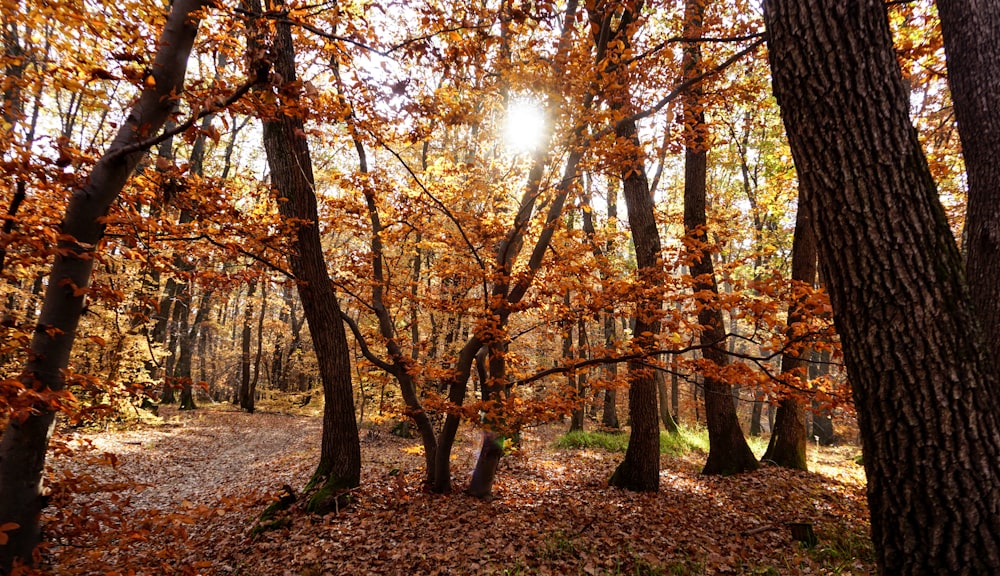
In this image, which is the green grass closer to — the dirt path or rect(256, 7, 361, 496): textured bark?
the dirt path

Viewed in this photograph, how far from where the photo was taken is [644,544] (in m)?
5.55

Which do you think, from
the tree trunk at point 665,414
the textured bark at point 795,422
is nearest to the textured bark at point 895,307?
the textured bark at point 795,422

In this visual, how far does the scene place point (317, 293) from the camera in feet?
21.6

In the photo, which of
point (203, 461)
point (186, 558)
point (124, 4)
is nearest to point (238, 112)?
point (124, 4)

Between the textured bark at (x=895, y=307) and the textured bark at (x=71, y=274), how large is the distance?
4324 millimetres

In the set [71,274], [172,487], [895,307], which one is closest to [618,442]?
[172,487]

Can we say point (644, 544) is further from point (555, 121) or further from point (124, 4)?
point (124, 4)

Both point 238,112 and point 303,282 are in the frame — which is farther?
point 303,282

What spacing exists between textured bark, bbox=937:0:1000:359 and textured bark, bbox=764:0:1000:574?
2.56m

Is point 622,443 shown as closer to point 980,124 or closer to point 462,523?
point 462,523

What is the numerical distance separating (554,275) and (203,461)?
1045cm

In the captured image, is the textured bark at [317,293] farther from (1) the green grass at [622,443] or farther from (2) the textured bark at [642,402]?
(1) the green grass at [622,443]

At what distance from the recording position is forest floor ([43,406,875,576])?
4742 mm

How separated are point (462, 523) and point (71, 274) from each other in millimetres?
5312
